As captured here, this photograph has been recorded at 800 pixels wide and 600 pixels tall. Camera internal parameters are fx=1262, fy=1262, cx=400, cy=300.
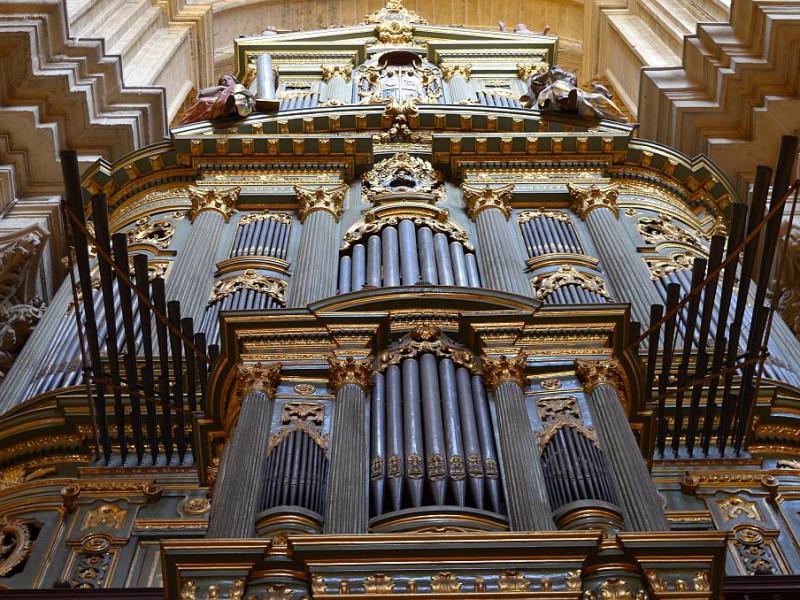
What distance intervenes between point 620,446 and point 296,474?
3043mm

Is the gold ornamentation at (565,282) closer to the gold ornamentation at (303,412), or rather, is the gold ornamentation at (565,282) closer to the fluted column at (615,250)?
the fluted column at (615,250)

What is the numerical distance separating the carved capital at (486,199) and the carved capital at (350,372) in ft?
27.0

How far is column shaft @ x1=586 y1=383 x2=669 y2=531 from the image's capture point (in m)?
10.7

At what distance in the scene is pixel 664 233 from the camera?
21281 mm

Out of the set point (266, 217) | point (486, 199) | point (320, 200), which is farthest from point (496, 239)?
point (266, 217)

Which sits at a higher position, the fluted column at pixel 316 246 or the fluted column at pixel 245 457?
the fluted column at pixel 316 246

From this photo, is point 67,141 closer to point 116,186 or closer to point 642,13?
point 116,186

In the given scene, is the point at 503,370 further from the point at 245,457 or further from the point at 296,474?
the point at 245,457

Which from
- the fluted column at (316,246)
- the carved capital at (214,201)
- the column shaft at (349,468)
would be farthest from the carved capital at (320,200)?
the column shaft at (349,468)

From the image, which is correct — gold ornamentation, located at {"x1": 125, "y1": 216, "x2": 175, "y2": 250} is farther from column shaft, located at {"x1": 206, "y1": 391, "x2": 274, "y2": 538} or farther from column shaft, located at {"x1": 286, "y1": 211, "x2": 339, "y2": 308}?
column shaft, located at {"x1": 206, "y1": 391, "x2": 274, "y2": 538}

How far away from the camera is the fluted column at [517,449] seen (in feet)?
34.4

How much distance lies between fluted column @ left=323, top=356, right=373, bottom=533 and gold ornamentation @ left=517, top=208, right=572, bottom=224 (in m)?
8.69

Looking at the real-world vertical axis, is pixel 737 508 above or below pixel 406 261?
below

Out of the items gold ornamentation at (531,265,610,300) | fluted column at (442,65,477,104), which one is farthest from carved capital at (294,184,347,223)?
fluted column at (442,65,477,104)
